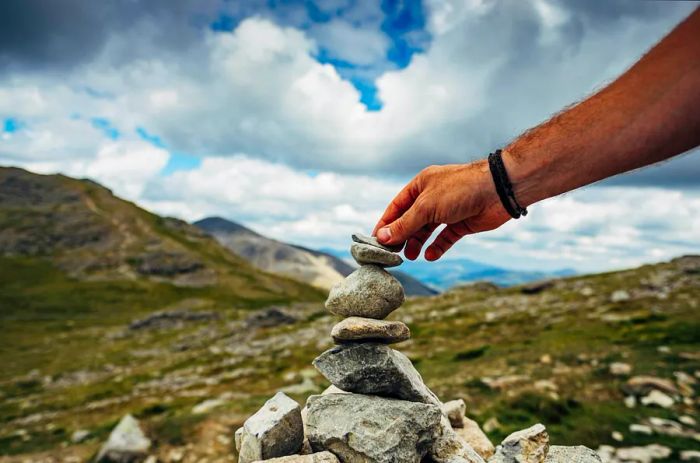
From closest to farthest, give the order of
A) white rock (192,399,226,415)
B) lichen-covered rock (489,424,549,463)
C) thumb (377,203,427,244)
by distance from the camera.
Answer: thumb (377,203,427,244) < lichen-covered rock (489,424,549,463) < white rock (192,399,226,415)

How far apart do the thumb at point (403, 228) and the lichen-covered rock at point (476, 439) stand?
6424mm

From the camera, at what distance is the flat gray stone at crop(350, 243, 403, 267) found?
8836mm

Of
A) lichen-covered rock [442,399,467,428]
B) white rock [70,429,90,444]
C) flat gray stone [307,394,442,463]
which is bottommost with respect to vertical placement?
white rock [70,429,90,444]

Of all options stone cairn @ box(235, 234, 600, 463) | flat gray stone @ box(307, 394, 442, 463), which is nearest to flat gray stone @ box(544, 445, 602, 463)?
stone cairn @ box(235, 234, 600, 463)

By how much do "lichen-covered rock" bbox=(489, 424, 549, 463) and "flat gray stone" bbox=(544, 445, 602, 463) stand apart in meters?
0.16

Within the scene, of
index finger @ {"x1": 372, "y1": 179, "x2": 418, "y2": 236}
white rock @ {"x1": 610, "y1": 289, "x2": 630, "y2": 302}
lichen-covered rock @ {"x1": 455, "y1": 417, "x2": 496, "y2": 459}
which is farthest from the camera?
white rock @ {"x1": 610, "y1": 289, "x2": 630, "y2": 302}

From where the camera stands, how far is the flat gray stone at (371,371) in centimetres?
944

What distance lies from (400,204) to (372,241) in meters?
1.36

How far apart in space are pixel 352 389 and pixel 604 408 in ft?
53.9

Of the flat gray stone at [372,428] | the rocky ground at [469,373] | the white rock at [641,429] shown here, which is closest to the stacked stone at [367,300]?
the flat gray stone at [372,428]

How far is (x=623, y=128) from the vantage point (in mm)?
4477

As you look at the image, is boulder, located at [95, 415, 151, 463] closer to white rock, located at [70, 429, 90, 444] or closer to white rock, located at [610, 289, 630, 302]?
white rock, located at [70, 429, 90, 444]

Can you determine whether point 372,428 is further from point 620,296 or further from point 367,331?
point 620,296

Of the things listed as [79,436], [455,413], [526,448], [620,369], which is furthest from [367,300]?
[79,436]
